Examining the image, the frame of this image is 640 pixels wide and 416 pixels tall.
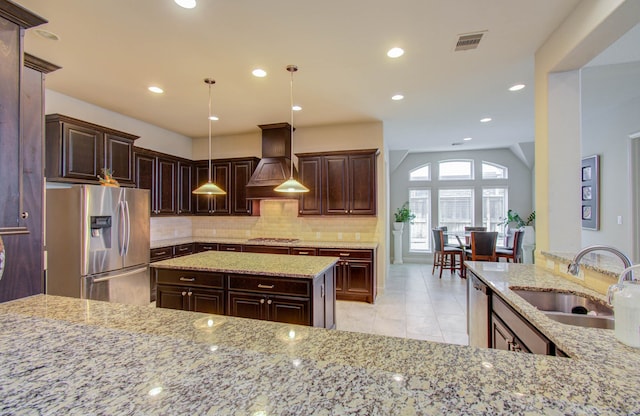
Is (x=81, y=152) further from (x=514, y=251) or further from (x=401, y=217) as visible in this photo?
(x=514, y=251)

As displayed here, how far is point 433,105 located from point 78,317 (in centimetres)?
447

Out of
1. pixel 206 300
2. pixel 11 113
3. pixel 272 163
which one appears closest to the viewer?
pixel 11 113

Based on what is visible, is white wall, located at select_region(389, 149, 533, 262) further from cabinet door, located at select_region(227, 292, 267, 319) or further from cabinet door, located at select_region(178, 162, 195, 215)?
cabinet door, located at select_region(227, 292, 267, 319)

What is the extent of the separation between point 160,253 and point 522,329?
4575 mm

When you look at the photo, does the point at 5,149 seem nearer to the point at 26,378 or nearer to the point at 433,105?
the point at 26,378

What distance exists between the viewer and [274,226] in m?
5.46

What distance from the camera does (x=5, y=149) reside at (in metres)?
1.40

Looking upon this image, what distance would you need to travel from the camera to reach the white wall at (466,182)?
7207 millimetres

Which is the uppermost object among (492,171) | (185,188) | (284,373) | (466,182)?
(492,171)

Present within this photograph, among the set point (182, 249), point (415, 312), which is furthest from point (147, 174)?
point (415, 312)

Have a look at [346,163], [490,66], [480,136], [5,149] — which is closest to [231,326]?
[5,149]

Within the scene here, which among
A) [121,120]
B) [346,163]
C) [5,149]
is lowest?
[5,149]

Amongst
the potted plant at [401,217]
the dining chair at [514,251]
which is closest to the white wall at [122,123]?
the potted plant at [401,217]

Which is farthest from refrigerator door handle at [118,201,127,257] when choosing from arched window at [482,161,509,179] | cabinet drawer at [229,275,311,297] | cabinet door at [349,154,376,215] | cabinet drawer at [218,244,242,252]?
arched window at [482,161,509,179]
